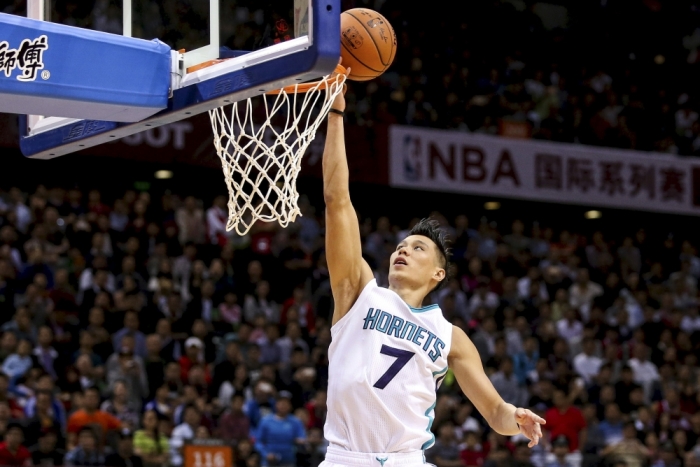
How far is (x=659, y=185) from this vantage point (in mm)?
16516

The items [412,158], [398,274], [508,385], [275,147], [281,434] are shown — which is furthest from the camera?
[412,158]

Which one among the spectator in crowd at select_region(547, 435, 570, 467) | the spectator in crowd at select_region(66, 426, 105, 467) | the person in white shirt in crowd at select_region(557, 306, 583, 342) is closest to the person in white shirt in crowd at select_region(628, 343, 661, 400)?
the person in white shirt in crowd at select_region(557, 306, 583, 342)

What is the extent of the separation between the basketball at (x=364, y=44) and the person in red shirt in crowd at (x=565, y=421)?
6987mm

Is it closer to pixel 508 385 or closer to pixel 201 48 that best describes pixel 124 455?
pixel 508 385

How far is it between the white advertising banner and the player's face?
9834mm

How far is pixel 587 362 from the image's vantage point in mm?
12938

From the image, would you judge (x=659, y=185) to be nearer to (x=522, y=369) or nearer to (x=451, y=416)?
(x=522, y=369)

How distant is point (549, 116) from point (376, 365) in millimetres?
12444

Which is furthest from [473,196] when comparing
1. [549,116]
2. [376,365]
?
[376,365]

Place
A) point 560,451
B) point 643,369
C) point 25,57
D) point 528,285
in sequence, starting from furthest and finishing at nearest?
point 528,285, point 643,369, point 560,451, point 25,57

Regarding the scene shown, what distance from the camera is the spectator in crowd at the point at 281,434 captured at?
374 inches

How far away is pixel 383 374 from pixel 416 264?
1.82 ft

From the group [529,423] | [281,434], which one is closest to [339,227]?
[529,423]

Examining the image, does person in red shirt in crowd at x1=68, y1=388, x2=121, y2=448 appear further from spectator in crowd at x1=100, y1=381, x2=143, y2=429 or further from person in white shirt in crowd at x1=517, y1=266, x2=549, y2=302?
person in white shirt in crowd at x1=517, y1=266, x2=549, y2=302
